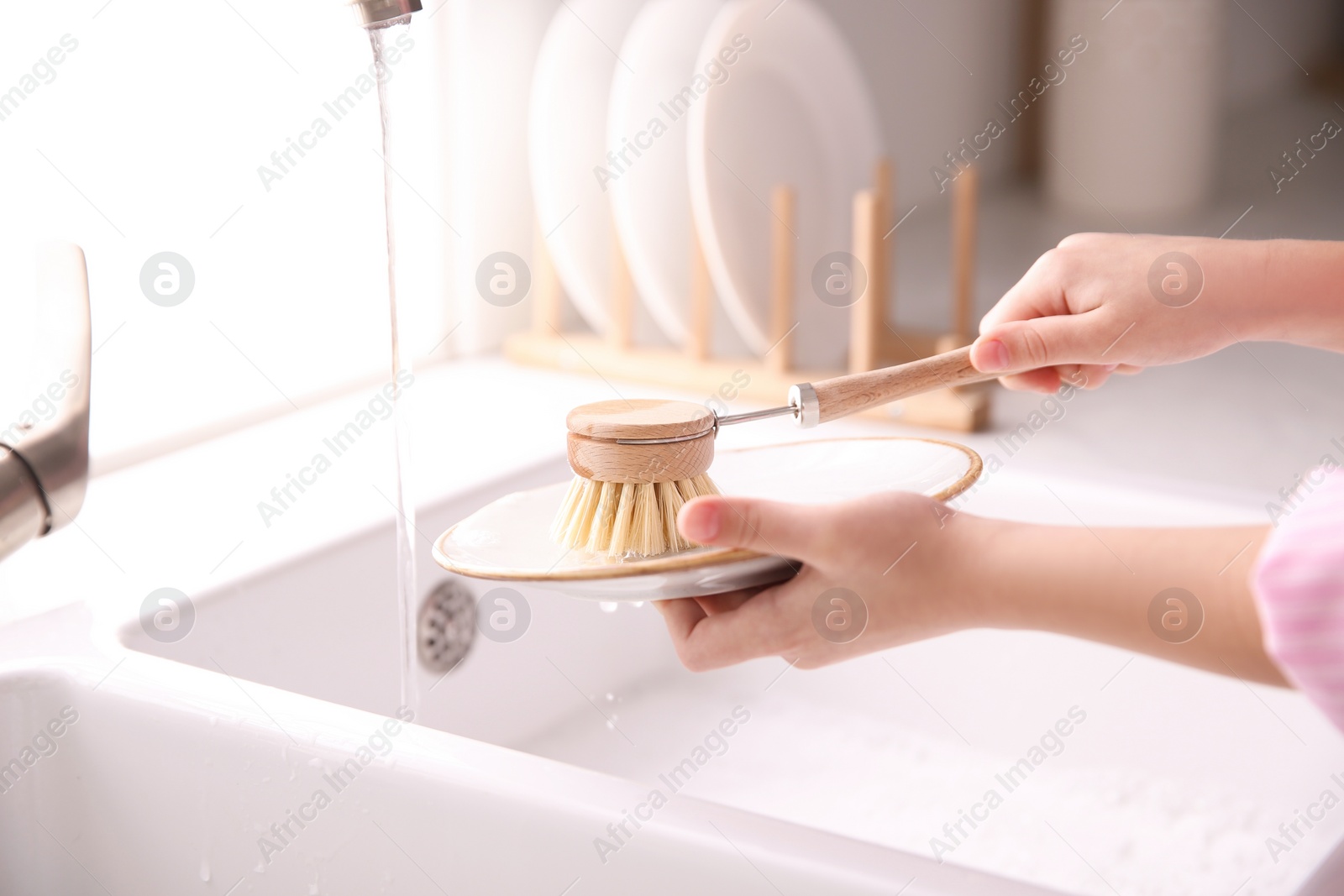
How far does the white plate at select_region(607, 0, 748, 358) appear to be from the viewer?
110 centimetres

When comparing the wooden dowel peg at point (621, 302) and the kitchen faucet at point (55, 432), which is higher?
the kitchen faucet at point (55, 432)

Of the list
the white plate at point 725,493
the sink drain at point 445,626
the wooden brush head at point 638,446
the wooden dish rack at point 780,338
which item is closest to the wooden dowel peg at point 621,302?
the wooden dish rack at point 780,338

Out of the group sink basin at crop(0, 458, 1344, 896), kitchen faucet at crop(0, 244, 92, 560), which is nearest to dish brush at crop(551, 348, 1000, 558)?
sink basin at crop(0, 458, 1344, 896)

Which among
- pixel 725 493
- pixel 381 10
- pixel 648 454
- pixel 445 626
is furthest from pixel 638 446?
pixel 445 626

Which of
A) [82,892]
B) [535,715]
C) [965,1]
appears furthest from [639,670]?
[965,1]

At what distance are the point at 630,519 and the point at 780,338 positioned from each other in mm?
567

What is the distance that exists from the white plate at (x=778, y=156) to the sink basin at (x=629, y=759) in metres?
0.28

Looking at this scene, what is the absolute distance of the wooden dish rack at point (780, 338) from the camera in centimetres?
105

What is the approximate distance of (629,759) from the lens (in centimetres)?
87

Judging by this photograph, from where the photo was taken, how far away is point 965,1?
111 inches

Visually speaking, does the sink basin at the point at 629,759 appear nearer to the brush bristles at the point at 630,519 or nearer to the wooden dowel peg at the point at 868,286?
the brush bristles at the point at 630,519

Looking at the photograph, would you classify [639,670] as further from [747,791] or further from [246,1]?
[246,1]

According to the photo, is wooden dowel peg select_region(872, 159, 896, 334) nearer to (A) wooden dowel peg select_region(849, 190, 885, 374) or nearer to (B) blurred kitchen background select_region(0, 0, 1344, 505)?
(A) wooden dowel peg select_region(849, 190, 885, 374)

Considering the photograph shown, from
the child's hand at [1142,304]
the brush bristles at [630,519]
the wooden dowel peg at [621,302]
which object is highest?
the child's hand at [1142,304]
